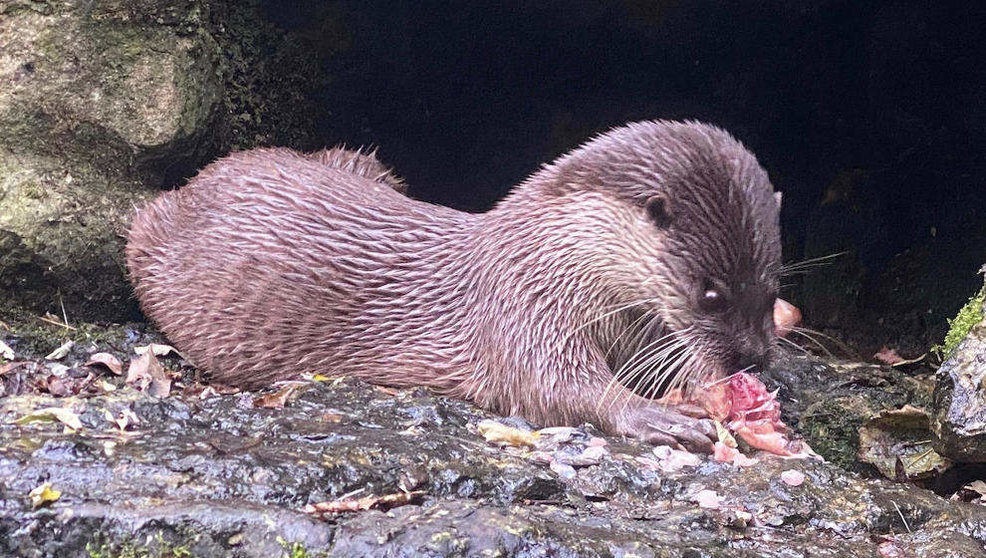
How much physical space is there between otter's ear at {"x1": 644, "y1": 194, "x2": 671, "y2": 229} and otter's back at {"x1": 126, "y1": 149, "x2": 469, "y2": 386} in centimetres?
95

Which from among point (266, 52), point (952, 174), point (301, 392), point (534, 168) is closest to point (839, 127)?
point (952, 174)

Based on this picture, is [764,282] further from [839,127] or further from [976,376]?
[839,127]

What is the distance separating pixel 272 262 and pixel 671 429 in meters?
1.70

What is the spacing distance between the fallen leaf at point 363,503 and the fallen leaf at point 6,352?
1.90 meters

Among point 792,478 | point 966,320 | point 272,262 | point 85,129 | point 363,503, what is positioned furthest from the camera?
point 85,129

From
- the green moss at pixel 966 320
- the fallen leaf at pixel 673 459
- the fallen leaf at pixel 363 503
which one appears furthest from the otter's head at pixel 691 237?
→ the fallen leaf at pixel 363 503

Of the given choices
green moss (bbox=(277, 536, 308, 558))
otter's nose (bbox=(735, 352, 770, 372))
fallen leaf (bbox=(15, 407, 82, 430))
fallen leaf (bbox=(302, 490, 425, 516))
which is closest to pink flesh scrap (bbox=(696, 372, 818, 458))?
otter's nose (bbox=(735, 352, 770, 372))

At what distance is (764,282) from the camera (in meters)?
3.26

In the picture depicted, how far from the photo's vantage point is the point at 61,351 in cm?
385

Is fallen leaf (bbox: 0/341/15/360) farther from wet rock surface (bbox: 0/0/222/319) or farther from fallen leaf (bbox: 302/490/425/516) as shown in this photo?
fallen leaf (bbox: 302/490/425/516)

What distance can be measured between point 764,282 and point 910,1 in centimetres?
246

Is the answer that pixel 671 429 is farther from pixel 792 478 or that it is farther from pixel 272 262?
pixel 272 262

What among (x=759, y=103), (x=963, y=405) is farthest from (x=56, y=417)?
(x=759, y=103)

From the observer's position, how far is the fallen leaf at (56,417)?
2637mm
